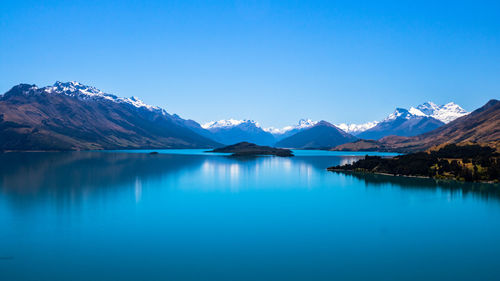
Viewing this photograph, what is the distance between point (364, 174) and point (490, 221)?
77.2m

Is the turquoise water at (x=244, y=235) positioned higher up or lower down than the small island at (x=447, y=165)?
lower down

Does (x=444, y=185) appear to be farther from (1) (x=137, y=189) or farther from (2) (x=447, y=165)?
(1) (x=137, y=189)

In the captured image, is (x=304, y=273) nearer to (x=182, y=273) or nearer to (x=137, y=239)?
(x=182, y=273)

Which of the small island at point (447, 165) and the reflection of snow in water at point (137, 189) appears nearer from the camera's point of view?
the reflection of snow in water at point (137, 189)

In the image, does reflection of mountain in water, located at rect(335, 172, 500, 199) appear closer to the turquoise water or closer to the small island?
the turquoise water

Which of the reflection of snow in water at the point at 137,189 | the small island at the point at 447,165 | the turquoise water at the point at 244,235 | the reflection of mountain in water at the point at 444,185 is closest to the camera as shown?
the turquoise water at the point at 244,235

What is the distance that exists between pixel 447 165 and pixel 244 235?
97.1 metres

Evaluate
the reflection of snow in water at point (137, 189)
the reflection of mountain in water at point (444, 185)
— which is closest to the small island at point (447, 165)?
the reflection of mountain in water at point (444, 185)

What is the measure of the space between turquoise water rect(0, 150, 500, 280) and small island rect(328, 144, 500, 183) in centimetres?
2760

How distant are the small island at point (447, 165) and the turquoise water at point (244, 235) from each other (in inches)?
1087

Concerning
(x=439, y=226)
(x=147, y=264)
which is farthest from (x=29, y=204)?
(x=439, y=226)

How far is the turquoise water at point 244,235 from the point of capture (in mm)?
34344

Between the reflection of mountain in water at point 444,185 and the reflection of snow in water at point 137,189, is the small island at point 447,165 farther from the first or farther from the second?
the reflection of snow in water at point 137,189

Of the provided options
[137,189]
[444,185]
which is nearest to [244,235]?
[137,189]
